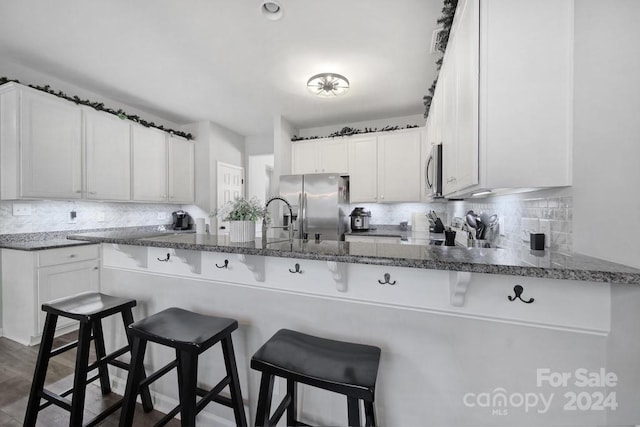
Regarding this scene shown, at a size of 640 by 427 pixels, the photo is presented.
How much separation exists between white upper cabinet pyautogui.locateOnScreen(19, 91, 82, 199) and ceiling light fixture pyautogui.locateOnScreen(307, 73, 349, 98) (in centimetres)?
260

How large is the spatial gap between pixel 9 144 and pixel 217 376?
9.79 ft

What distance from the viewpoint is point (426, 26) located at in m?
2.10

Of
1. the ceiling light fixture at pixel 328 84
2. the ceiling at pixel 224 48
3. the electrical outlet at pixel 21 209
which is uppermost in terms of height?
the ceiling at pixel 224 48

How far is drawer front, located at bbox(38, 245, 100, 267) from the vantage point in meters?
2.48

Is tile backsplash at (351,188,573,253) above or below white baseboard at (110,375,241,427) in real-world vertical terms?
above

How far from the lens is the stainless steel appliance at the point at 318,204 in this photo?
362 centimetres

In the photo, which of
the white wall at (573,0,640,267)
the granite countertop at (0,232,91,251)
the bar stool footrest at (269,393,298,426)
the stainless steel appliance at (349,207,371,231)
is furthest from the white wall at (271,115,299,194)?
the white wall at (573,0,640,267)

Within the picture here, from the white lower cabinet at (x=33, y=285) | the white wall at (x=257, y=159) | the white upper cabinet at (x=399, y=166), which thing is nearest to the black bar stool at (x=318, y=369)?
the white lower cabinet at (x=33, y=285)

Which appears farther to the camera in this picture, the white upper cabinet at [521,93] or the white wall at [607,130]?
the white upper cabinet at [521,93]

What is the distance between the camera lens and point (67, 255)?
2670mm

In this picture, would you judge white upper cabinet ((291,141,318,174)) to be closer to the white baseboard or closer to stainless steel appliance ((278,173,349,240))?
stainless steel appliance ((278,173,349,240))

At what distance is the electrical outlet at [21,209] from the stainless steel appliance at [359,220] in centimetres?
378

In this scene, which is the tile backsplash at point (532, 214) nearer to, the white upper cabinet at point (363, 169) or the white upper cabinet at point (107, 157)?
the white upper cabinet at point (363, 169)

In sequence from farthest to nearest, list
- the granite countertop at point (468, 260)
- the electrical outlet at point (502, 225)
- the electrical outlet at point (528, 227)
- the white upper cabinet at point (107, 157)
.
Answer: the white upper cabinet at point (107, 157)
the electrical outlet at point (502, 225)
the electrical outlet at point (528, 227)
the granite countertop at point (468, 260)
